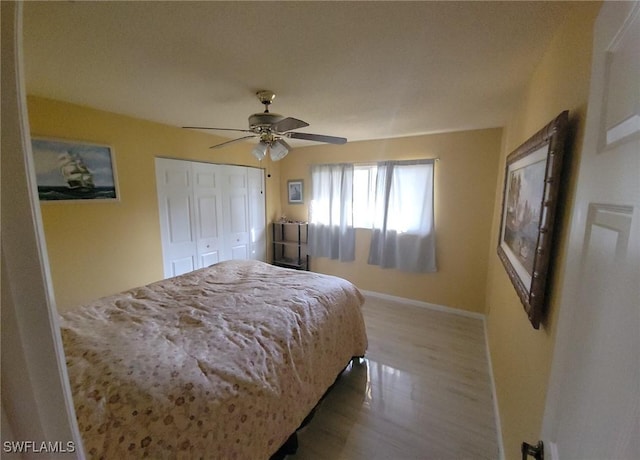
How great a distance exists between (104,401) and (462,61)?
7.84ft

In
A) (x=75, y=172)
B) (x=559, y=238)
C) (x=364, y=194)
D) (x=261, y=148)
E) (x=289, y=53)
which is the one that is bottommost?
(x=559, y=238)

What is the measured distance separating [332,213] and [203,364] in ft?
10.1

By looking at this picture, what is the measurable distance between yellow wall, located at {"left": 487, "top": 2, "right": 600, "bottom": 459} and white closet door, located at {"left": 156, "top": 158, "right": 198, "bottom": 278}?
3316 millimetres

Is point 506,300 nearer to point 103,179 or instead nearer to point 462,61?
point 462,61

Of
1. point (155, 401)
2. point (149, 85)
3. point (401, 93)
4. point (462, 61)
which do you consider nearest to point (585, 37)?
point (462, 61)

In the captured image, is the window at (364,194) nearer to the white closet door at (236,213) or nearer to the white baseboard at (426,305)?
the white baseboard at (426,305)

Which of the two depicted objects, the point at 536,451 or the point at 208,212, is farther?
the point at 208,212

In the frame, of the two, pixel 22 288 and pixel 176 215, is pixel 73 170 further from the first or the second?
pixel 22 288

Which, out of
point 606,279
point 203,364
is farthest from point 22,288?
point 203,364

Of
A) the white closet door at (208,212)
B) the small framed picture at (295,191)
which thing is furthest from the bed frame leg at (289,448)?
the small framed picture at (295,191)

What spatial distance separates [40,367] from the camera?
370 millimetres

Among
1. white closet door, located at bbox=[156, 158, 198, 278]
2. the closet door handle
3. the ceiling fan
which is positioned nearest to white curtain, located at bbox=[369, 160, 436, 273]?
the ceiling fan

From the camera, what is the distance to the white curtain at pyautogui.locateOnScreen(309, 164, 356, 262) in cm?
395

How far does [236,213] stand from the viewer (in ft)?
12.6
